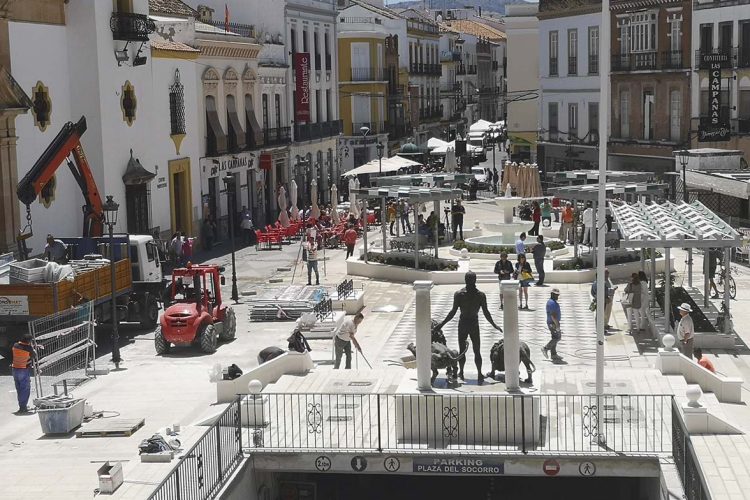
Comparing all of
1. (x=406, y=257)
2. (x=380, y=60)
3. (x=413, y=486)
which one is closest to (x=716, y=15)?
(x=406, y=257)

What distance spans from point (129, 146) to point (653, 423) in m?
25.3

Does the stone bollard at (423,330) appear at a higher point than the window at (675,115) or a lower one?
lower

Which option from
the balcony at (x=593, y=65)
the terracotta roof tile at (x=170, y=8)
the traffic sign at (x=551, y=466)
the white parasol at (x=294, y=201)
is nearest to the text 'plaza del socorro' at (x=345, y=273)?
the traffic sign at (x=551, y=466)

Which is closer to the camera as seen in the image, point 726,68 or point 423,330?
point 423,330

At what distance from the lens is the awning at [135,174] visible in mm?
40406

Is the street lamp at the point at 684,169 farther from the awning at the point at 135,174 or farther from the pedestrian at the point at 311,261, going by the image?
the awning at the point at 135,174

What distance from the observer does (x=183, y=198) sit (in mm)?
46312

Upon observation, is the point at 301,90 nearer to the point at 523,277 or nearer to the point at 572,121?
the point at 572,121

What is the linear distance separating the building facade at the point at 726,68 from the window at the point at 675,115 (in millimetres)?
1032

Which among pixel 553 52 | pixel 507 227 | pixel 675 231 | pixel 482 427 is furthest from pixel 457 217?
pixel 553 52

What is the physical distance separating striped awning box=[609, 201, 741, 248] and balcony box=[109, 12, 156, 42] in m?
15.8

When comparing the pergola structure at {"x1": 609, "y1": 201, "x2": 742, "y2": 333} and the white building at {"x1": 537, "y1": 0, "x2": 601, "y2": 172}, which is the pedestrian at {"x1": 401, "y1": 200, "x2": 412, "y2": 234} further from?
the pergola structure at {"x1": 609, "y1": 201, "x2": 742, "y2": 333}

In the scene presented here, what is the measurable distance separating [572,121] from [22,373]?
44565 millimetres

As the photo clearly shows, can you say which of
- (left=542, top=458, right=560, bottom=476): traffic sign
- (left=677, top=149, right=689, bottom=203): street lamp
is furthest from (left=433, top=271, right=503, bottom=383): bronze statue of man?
(left=677, top=149, right=689, bottom=203): street lamp
